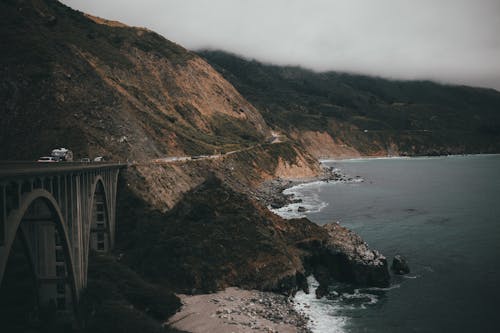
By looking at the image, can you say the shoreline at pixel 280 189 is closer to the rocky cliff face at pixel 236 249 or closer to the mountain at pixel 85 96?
the mountain at pixel 85 96

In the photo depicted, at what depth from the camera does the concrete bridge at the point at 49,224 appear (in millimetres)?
23500

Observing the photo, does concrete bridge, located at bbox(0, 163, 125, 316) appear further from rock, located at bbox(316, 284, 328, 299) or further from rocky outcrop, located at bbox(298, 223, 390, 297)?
rocky outcrop, located at bbox(298, 223, 390, 297)

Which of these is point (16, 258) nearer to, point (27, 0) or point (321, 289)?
point (321, 289)

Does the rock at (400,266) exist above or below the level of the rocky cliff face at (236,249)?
below

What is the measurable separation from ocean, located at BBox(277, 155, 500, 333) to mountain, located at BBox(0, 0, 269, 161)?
40941 mm

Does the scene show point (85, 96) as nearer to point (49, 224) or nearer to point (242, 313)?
A: point (49, 224)

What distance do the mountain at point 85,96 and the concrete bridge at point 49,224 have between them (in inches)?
1369

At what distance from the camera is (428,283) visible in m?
55.9

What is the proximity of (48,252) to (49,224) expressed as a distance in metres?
2.22

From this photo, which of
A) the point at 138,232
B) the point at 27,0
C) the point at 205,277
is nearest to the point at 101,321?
→ the point at 205,277

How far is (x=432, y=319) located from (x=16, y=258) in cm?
4440

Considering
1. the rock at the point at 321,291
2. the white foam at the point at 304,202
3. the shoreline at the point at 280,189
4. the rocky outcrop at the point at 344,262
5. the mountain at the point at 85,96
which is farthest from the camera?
the shoreline at the point at 280,189

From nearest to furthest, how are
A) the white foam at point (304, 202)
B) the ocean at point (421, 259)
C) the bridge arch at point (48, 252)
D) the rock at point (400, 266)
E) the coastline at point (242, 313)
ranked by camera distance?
the bridge arch at point (48, 252)
the coastline at point (242, 313)
the ocean at point (421, 259)
the rock at point (400, 266)
the white foam at point (304, 202)

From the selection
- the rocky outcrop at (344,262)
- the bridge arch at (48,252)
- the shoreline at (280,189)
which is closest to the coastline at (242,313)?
the rocky outcrop at (344,262)
